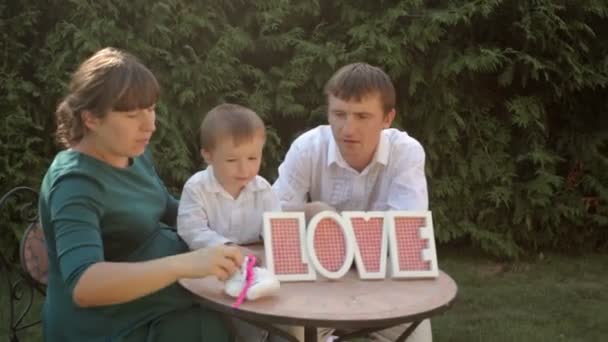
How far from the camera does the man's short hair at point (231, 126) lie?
248cm

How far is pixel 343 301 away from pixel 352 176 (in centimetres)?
100

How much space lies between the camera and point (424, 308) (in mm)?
2096

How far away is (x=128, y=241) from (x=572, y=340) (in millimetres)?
2961

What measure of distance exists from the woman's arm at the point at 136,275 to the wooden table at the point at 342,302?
0.12 m

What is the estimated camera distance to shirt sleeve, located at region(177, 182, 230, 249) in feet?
8.16

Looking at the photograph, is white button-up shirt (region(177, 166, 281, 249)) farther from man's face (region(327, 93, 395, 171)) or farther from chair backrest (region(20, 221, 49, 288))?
chair backrest (region(20, 221, 49, 288))

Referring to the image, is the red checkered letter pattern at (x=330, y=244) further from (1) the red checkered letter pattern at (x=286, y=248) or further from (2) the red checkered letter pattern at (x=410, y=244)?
(2) the red checkered letter pattern at (x=410, y=244)

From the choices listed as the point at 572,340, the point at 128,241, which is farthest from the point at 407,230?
the point at 572,340

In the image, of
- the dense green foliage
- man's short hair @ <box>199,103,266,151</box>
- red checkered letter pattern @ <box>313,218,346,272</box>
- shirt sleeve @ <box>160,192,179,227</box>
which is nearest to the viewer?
red checkered letter pattern @ <box>313,218,346,272</box>

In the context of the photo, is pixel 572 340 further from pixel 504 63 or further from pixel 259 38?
pixel 259 38

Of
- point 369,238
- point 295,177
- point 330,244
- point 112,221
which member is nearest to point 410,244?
point 369,238

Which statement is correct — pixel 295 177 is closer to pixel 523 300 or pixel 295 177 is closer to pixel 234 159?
pixel 234 159

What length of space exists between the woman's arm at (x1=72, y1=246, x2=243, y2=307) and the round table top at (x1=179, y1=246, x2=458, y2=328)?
12 cm

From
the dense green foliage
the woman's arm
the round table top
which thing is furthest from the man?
the dense green foliage
